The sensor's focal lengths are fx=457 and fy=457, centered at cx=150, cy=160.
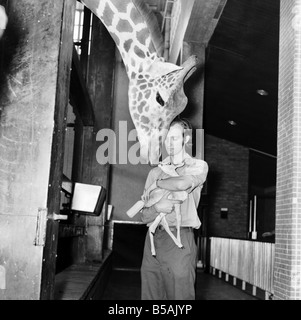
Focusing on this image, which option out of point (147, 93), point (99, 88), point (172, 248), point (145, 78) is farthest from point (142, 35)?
point (99, 88)

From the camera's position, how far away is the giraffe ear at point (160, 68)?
2.70m

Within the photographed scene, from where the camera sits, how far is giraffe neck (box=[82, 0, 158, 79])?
3.29m

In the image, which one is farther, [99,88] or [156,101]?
[99,88]

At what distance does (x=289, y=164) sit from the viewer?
11.3 ft

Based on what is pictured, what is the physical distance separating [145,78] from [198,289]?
16.8ft

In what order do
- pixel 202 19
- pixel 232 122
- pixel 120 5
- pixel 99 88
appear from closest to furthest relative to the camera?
pixel 120 5
pixel 202 19
pixel 99 88
pixel 232 122

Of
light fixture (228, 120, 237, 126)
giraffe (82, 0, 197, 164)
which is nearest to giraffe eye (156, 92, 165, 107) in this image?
giraffe (82, 0, 197, 164)

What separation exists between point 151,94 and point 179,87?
13.8 inches

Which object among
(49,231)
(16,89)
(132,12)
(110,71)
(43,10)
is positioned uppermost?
(110,71)

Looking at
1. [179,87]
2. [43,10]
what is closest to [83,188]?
[179,87]

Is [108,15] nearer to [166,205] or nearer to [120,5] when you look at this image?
[120,5]

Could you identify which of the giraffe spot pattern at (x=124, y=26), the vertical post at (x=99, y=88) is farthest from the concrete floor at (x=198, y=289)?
the giraffe spot pattern at (x=124, y=26)
